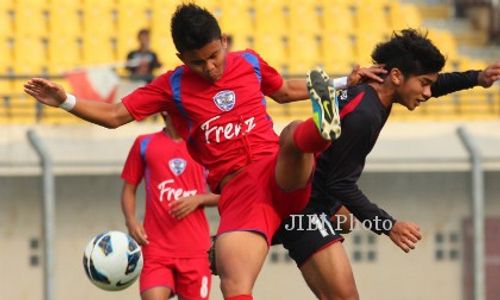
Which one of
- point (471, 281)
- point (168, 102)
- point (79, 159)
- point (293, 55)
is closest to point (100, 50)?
point (293, 55)

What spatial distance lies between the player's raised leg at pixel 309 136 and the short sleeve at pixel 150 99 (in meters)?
0.75

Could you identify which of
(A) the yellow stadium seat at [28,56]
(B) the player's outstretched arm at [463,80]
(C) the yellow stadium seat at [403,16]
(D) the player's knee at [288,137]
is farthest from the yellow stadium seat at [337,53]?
(D) the player's knee at [288,137]

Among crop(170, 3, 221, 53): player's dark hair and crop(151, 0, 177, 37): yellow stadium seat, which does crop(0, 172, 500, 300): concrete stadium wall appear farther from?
crop(170, 3, 221, 53): player's dark hair

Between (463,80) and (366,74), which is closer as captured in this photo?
(366,74)

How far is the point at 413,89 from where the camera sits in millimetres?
Answer: 7164

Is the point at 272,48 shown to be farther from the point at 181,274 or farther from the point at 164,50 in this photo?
the point at 181,274

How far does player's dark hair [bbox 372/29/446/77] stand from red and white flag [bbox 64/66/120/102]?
609 cm

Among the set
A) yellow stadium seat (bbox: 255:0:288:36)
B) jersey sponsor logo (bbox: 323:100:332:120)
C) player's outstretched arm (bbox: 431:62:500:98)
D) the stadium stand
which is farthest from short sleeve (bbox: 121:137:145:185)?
yellow stadium seat (bbox: 255:0:288:36)

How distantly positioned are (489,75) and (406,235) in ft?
3.83

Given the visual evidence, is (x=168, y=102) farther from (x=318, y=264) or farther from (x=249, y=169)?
(x=318, y=264)

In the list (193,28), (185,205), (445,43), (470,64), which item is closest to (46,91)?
(193,28)

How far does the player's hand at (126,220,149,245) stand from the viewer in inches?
383

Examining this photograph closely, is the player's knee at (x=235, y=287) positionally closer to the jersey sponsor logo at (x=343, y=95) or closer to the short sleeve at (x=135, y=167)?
the jersey sponsor logo at (x=343, y=95)

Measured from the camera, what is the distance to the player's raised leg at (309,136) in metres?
6.50
